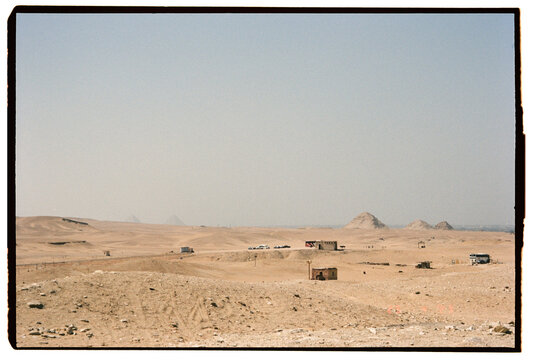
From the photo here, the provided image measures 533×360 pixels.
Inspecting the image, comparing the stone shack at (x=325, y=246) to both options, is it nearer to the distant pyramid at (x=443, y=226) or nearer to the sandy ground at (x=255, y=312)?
the sandy ground at (x=255, y=312)

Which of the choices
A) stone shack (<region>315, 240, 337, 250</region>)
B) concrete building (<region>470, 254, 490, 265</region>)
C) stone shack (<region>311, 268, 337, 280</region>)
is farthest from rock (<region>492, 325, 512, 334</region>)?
stone shack (<region>315, 240, 337, 250</region>)

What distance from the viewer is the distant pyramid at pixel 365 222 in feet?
607

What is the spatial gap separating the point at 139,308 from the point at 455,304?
17981 mm

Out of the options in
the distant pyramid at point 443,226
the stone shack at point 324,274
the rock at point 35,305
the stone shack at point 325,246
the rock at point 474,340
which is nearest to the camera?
the rock at point 474,340

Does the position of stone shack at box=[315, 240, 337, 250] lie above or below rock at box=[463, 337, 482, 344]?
below

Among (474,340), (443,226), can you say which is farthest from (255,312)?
(443,226)

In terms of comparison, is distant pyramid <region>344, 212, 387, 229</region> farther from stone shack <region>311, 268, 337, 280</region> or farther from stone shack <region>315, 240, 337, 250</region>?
stone shack <region>311, 268, 337, 280</region>

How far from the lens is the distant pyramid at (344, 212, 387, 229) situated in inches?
7283

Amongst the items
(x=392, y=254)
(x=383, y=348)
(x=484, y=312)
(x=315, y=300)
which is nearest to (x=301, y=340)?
(x=383, y=348)

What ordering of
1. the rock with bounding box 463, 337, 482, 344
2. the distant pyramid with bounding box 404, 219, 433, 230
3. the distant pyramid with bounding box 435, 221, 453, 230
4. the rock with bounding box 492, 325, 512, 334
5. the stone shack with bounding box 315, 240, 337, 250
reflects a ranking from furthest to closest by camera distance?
1. the distant pyramid with bounding box 404, 219, 433, 230
2. the distant pyramid with bounding box 435, 221, 453, 230
3. the stone shack with bounding box 315, 240, 337, 250
4. the rock with bounding box 492, 325, 512, 334
5. the rock with bounding box 463, 337, 482, 344

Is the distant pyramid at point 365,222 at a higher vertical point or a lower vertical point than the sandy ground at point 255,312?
lower

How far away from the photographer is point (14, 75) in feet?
50.2

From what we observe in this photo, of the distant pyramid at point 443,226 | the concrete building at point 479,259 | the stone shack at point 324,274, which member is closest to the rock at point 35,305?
the stone shack at point 324,274

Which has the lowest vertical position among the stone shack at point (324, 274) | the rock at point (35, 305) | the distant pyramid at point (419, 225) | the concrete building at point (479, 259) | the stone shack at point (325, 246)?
the distant pyramid at point (419, 225)
